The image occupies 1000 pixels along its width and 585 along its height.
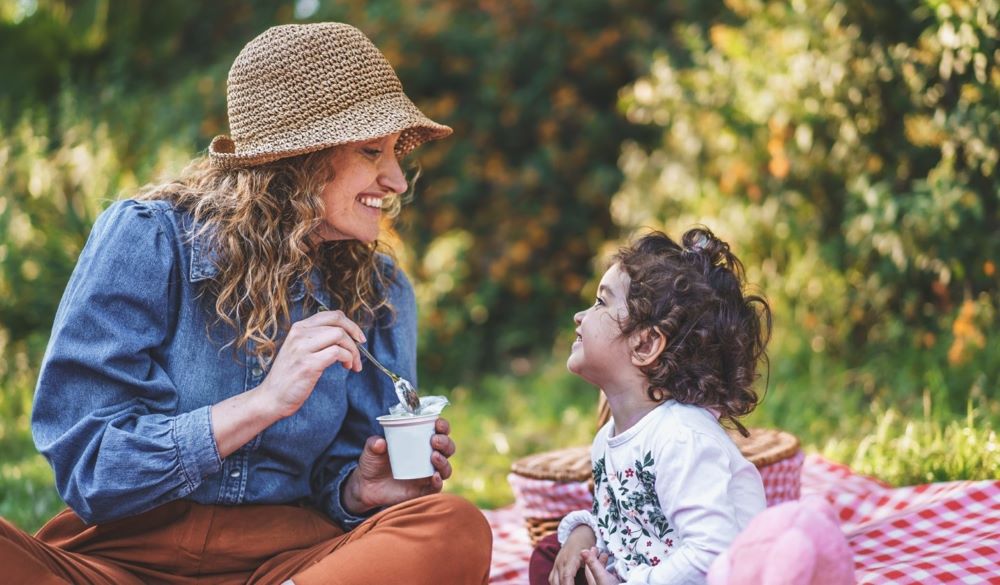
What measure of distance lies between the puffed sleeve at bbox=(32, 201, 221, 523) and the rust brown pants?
4.0 inches

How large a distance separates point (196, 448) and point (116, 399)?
0.22 meters

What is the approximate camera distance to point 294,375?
7.47 feet

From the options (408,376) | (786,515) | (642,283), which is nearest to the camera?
(786,515)

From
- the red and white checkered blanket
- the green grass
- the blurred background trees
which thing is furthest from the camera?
the blurred background trees

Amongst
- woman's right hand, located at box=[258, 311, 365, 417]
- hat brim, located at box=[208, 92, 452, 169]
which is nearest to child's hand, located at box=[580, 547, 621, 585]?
woman's right hand, located at box=[258, 311, 365, 417]

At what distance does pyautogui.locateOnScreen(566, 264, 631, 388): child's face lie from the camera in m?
2.44

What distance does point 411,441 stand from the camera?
240cm

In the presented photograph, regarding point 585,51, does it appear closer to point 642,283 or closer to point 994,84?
point 994,84

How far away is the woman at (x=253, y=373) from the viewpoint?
7.48 feet

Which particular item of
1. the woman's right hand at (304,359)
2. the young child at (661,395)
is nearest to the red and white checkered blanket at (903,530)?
the young child at (661,395)

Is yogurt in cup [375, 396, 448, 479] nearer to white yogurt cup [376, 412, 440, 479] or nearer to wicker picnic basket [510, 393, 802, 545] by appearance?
white yogurt cup [376, 412, 440, 479]

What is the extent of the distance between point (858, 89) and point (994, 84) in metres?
0.68

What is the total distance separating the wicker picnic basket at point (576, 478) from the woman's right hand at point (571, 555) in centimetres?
59

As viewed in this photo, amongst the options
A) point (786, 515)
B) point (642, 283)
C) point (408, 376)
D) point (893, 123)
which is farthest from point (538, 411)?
point (786, 515)
